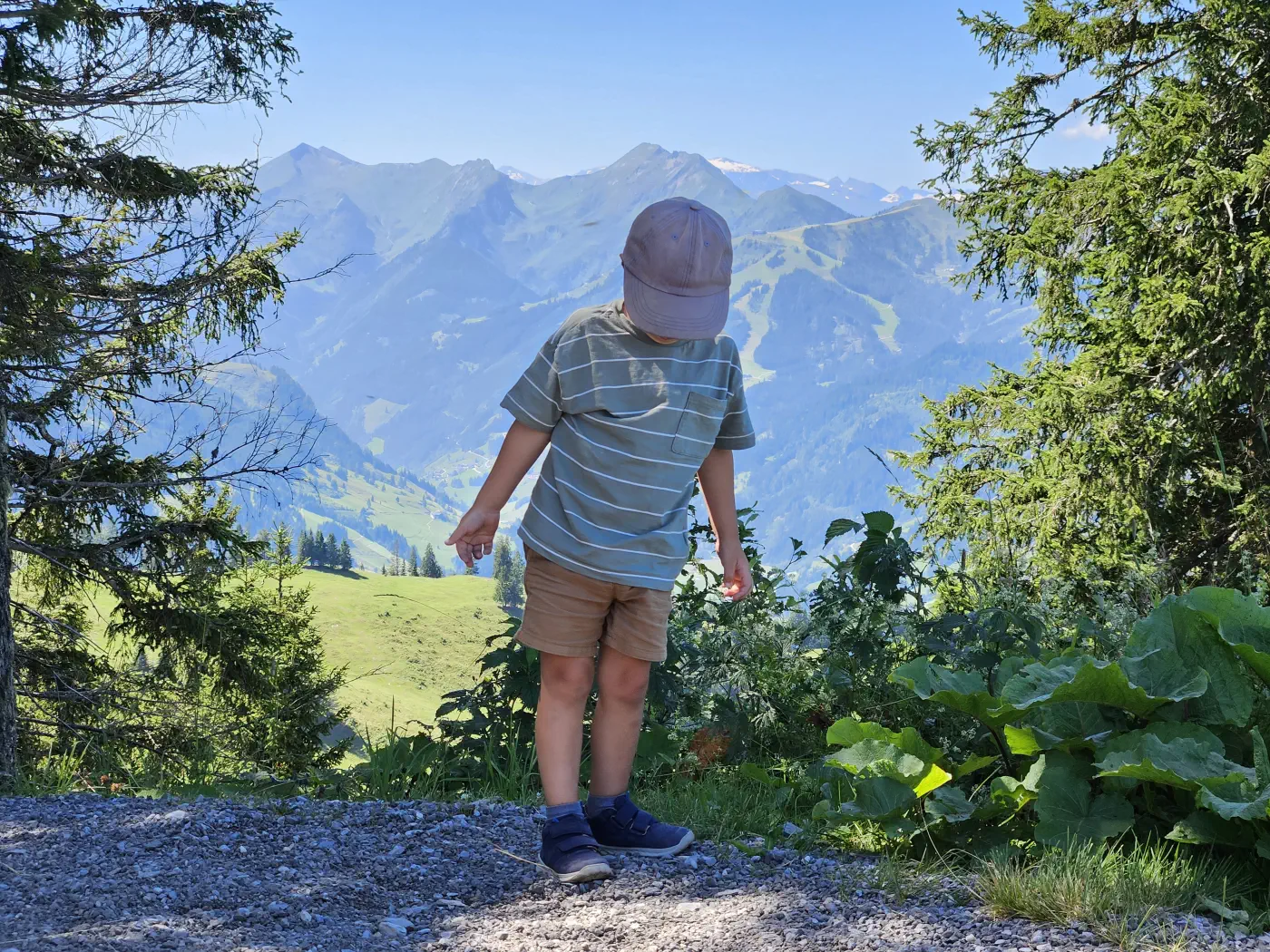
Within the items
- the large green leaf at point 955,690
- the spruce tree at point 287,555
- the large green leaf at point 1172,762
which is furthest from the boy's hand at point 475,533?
the spruce tree at point 287,555

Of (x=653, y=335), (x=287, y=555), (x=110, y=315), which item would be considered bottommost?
(x=287, y=555)

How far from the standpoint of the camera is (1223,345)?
925cm

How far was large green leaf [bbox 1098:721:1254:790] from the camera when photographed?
219 cm

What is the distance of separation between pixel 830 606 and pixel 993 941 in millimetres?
2024

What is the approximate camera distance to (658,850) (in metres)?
2.75

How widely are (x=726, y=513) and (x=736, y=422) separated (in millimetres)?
285

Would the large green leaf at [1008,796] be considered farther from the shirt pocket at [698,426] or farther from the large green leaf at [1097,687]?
the shirt pocket at [698,426]

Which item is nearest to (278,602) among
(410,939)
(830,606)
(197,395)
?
(197,395)

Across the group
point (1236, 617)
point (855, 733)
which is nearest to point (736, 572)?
point (855, 733)

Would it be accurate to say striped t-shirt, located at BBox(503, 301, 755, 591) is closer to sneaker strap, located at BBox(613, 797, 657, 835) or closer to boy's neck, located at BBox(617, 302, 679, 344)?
boy's neck, located at BBox(617, 302, 679, 344)

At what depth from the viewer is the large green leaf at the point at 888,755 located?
2557 mm

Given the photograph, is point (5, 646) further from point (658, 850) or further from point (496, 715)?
point (658, 850)

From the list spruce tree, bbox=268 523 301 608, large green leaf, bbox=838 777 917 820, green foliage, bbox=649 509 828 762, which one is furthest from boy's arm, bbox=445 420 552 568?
spruce tree, bbox=268 523 301 608

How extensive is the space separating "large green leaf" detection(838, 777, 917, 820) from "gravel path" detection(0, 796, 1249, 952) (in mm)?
134
